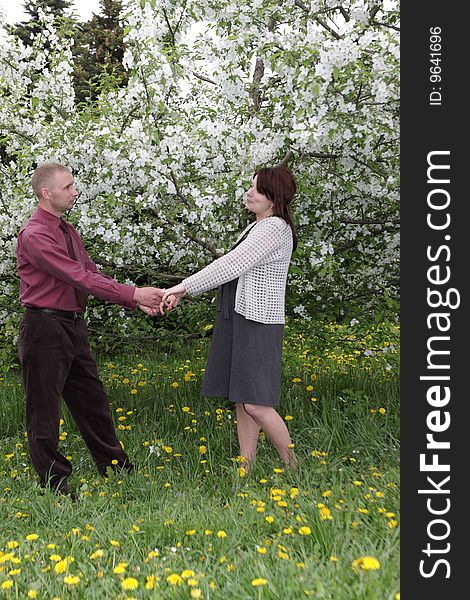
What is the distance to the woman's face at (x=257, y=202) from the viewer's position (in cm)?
384

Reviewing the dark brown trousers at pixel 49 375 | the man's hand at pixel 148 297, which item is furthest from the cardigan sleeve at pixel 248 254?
the dark brown trousers at pixel 49 375

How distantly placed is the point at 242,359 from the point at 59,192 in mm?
1379

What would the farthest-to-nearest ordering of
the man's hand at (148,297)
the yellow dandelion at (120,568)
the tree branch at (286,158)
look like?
the man's hand at (148,297)
the tree branch at (286,158)
the yellow dandelion at (120,568)

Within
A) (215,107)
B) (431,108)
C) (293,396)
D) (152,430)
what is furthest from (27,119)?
(431,108)

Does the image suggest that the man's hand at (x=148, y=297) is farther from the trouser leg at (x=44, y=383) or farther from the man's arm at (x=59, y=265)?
the trouser leg at (x=44, y=383)

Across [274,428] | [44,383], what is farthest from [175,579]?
[44,383]

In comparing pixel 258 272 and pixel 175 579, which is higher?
pixel 258 272

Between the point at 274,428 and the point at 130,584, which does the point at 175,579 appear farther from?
the point at 274,428

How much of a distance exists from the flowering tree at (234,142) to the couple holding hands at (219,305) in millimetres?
269

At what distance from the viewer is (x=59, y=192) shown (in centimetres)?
389

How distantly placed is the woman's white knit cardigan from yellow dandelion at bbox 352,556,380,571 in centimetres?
170

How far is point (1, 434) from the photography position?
546cm

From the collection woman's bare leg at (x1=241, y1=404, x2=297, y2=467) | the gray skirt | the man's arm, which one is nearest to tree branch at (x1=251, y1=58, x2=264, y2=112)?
the gray skirt

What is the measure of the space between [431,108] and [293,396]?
2.91 meters
